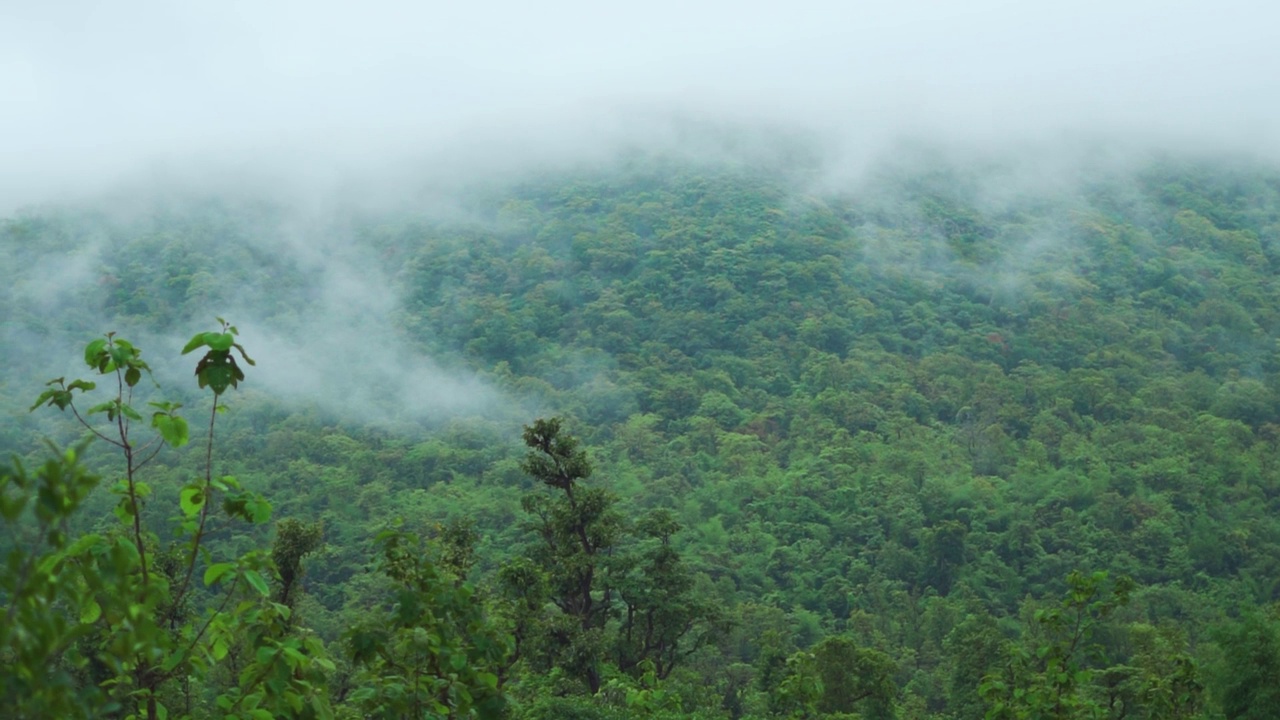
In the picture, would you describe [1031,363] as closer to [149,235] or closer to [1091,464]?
[1091,464]

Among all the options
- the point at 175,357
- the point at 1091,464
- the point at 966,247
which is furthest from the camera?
the point at 966,247

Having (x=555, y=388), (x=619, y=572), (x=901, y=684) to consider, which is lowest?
(x=555, y=388)

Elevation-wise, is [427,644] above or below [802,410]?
above

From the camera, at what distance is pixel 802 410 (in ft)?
260

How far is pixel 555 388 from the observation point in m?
89.3

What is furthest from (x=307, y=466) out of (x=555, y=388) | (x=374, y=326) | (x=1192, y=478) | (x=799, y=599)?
(x=1192, y=478)

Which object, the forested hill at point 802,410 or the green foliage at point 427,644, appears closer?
the green foliage at point 427,644

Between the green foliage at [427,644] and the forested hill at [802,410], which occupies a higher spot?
the green foliage at [427,644]

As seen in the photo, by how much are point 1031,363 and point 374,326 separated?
56966 millimetres

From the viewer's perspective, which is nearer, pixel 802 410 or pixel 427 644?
pixel 427 644

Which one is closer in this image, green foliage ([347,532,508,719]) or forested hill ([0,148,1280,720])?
green foliage ([347,532,508,719])

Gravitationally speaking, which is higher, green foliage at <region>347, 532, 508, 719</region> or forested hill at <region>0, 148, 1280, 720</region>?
green foliage at <region>347, 532, 508, 719</region>

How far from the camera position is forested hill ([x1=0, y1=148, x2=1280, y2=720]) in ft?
76.3

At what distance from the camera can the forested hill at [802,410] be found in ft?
76.3
